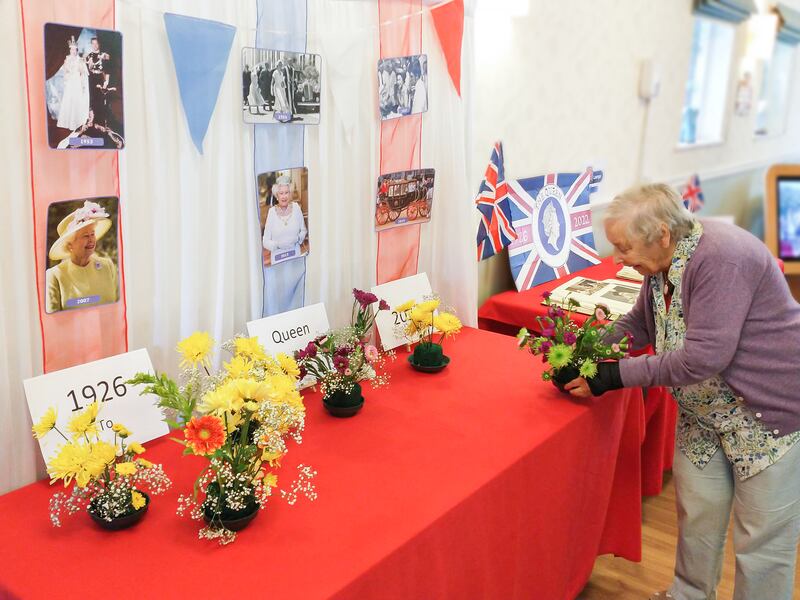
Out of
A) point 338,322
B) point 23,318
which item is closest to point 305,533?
point 23,318

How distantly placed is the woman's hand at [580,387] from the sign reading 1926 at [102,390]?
1093mm

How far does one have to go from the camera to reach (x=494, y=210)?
2.75m

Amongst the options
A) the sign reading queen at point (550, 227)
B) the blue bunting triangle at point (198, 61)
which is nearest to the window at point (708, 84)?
the sign reading queen at point (550, 227)

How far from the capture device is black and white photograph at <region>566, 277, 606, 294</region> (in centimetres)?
278

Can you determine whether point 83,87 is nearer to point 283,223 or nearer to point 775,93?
point 283,223

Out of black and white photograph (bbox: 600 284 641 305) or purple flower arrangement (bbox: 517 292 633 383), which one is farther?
black and white photograph (bbox: 600 284 641 305)

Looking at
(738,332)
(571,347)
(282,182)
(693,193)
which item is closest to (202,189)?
(282,182)

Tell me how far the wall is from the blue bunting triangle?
1.25m

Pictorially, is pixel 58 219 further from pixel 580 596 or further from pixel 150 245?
pixel 580 596

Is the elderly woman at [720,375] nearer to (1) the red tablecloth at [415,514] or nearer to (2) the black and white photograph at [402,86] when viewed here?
(1) the red tablecloth at [415,514]

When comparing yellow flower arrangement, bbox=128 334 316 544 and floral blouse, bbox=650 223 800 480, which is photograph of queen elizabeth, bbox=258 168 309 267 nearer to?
yellow flower arrangement, bbox=128 334 316 544

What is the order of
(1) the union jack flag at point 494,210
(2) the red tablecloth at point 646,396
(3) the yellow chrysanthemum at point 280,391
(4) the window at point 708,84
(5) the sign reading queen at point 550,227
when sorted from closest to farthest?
(3) the yellow chrysanthemum at point 280,391, (2) the red tablecloth at point 646,396, (1) the union jack flag at point 494,210, (5) the sign reading queen at point 550,227, (4) the window at point 708,84

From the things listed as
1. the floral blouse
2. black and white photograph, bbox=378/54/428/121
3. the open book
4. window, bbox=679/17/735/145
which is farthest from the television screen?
black and white photograph, bbox=378/54/428/121

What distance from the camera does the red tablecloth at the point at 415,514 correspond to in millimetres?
1145
